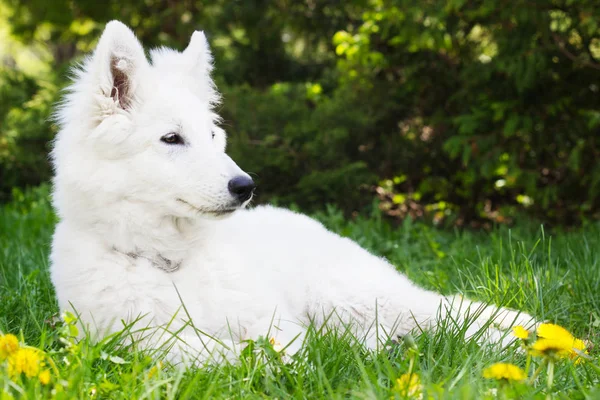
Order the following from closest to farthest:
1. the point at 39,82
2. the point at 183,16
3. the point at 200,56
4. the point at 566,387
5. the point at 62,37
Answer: the point at 566,387 < the point at 200,56 < the point at 39,82 < the point at 183,16 < the point at 62,37

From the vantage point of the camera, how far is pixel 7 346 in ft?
6.81

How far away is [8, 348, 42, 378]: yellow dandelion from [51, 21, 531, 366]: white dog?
1.31 ft

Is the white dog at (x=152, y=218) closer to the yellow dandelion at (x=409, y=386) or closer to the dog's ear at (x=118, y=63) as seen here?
the dog's ear at (x=118, y=63)

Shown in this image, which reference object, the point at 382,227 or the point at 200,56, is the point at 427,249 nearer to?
the point at 382,227

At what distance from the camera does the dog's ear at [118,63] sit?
8.59 feet

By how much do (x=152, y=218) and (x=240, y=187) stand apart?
42 cm

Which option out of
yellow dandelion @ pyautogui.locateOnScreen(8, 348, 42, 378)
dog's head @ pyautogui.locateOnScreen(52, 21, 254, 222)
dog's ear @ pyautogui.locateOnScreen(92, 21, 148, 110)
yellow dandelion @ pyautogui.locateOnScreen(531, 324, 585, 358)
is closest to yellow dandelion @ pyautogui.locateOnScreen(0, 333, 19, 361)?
yellow dandelion @ pyautogui.locateOnScreen(8, 348, 42, 378)

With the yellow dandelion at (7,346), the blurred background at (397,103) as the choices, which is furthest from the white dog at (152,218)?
the blurred background at (397,103)

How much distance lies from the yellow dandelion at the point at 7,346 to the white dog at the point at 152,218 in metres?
0.39

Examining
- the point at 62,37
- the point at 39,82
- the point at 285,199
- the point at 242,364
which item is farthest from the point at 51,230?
the point at 62,37

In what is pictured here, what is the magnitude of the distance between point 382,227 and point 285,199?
1009mm

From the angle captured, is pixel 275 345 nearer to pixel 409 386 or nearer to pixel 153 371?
pixel 153 371

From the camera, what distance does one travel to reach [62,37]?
374 inches

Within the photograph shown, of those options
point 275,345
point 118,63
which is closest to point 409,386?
point 275,345
